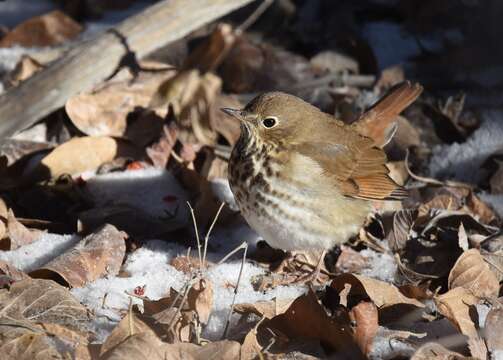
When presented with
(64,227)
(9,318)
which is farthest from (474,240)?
(9,318)

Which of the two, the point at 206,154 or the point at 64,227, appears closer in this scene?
the point at 64,227

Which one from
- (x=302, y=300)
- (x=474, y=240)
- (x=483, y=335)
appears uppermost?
(x=302, y=300)

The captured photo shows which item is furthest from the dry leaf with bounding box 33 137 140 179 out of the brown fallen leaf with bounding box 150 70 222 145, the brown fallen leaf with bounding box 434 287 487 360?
the brown fallen leaf with bounding box 434 287 487 360

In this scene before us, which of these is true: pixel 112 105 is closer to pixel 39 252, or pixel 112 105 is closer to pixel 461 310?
pixel 39 252

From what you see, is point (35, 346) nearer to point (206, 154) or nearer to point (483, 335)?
point (483, 335)

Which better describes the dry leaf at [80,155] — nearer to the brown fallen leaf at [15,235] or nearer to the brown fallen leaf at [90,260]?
the brown fallen leaf at [15,235]

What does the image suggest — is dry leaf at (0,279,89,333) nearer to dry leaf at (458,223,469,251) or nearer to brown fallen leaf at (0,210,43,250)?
brown fallen leaf at (0,210,43,250)
